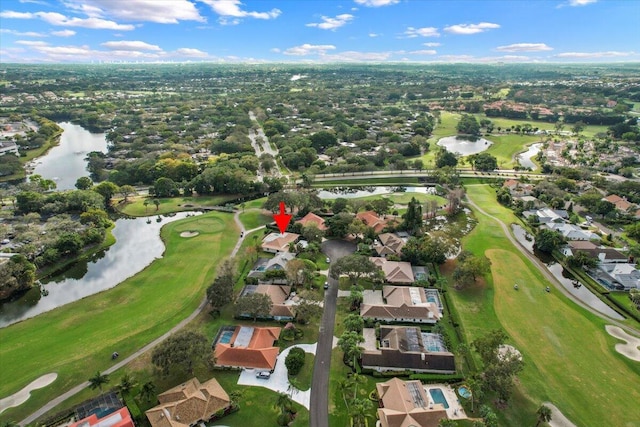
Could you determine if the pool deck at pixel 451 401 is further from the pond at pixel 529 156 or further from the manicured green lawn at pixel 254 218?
the pond at pixel 529 156

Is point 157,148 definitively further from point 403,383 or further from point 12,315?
point 403,383

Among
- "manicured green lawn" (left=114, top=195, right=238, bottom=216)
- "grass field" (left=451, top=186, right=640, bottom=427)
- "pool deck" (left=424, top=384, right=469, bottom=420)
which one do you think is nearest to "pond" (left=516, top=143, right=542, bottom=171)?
"grass field" (left=451, top=186, right=640, bottom=427)

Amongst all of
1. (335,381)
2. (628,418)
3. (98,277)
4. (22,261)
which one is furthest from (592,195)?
(22,261)

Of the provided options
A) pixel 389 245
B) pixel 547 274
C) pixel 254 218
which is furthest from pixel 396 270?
pixel 254 218

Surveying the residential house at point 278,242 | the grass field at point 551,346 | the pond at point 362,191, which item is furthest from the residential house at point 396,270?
the pond at point 362,191

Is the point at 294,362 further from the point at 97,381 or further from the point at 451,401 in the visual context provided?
the point at 97,381

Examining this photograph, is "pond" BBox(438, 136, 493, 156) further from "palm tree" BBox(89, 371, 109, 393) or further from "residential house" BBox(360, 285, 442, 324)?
"palm tree" BBox(89, 371, 109, 393)
